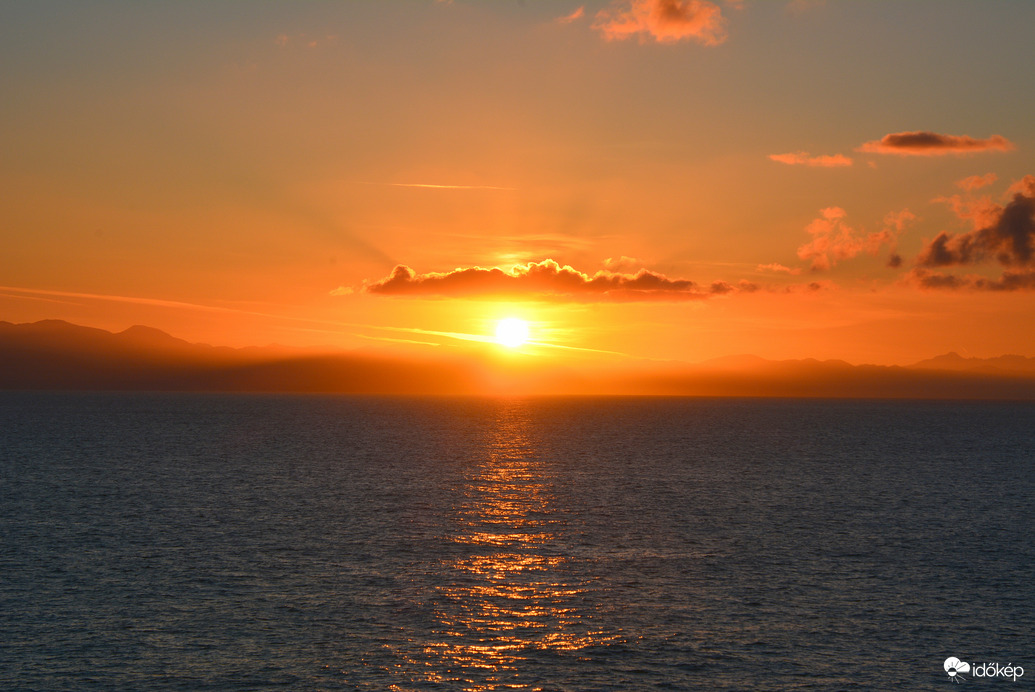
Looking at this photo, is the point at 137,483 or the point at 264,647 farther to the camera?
the point at 137,483

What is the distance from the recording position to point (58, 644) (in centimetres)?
4138

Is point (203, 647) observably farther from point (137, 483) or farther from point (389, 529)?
point (137, 483)

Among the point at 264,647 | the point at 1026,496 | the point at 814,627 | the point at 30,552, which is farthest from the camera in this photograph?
the point at 1026,496

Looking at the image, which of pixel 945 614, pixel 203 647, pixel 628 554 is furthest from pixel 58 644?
pixel 945 614

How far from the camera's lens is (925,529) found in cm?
7519

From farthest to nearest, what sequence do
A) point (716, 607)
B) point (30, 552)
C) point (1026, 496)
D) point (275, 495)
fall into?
point (1026, 496)
point (275, 495)
point (30, 552)
point (716, 607)

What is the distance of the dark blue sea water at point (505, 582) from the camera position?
128 feet

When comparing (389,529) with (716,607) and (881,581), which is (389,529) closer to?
(716,607)

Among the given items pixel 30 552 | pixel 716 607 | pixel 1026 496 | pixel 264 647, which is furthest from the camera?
pixel 1026 496

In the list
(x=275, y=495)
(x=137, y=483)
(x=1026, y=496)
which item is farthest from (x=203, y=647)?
(x=1026, y=496)

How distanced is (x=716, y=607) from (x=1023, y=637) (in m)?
15.5

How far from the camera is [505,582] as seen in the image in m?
53.6

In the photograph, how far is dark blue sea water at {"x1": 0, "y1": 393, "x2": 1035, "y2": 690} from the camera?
38.9m

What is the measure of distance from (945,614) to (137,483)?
88.8 metres
